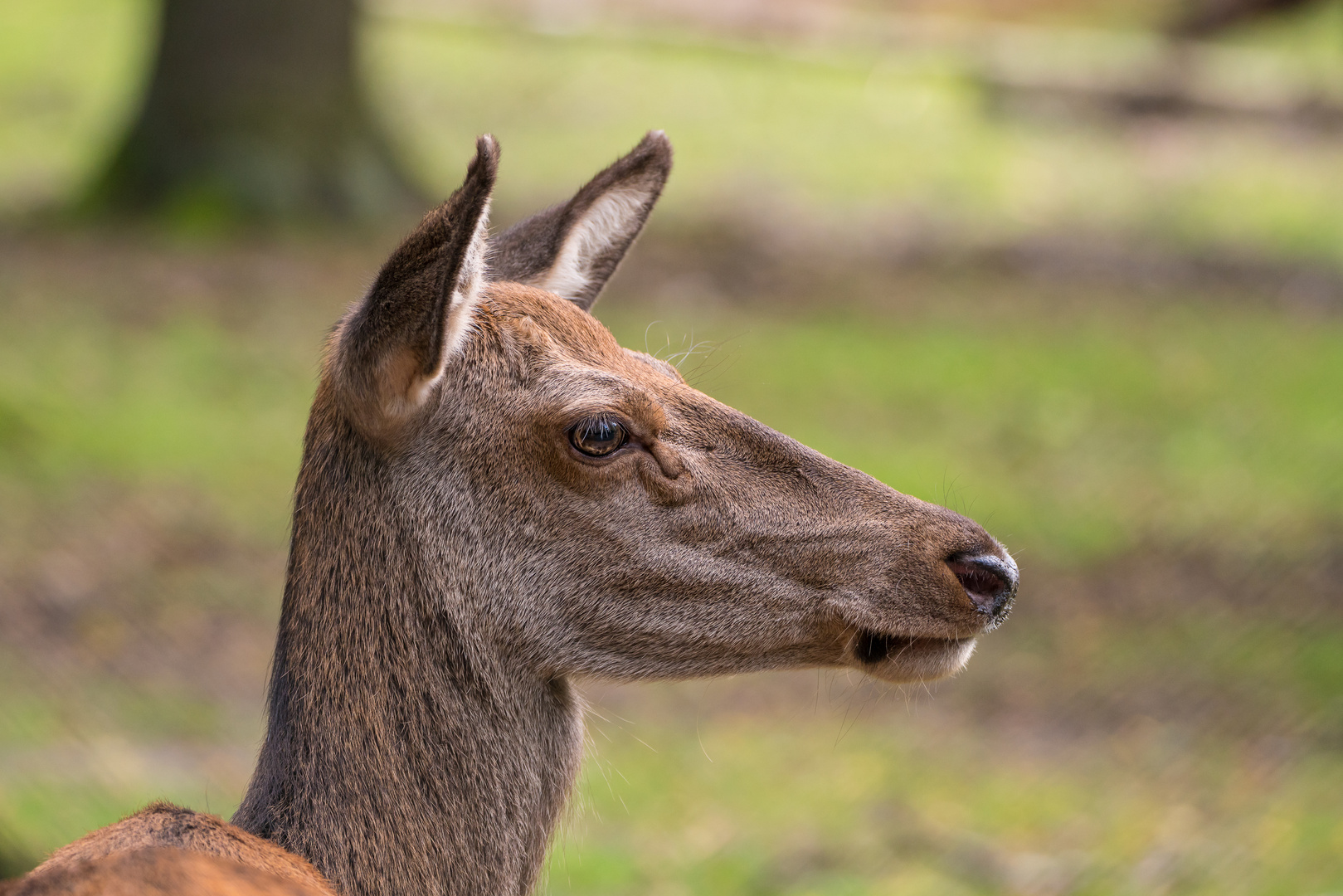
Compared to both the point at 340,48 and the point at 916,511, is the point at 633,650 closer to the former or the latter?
the point at 916,511

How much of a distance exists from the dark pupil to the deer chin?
664 millimetres

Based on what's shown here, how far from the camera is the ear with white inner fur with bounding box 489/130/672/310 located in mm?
3770

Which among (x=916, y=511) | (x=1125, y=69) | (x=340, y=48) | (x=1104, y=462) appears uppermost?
(x=1125, y=69)

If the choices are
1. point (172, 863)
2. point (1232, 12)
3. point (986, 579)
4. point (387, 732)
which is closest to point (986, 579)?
point (986, 579)

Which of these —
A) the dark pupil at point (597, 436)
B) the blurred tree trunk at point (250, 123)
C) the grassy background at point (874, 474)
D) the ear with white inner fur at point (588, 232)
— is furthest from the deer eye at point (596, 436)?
the blurred tree trunk at point (250, 123)

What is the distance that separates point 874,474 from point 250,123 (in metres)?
6.46

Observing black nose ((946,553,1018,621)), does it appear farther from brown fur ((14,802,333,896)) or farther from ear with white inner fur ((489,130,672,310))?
brown fur ((14,802,333,896))

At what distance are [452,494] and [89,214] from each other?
428 inches

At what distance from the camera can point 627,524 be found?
3285 mm

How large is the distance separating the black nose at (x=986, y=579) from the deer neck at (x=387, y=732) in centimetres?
93

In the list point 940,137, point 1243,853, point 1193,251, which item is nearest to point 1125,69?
point 940,137

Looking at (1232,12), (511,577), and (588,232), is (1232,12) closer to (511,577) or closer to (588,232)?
(588,232)

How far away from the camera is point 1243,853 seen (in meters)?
5.93

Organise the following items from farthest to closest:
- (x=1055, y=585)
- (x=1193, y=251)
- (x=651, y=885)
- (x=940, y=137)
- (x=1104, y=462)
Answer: (x=940, y=137) → (x=1193, y=251) → (x=1104, y=462) → (x=1055, y=585) → (x=651, y=885)
